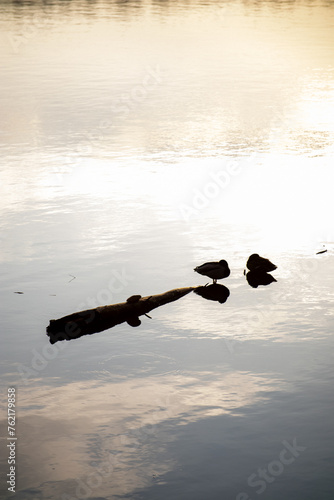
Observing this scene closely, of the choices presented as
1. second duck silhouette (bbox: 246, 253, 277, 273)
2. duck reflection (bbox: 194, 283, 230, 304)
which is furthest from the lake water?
second duck silhouette (bbox: 246, 253, 277, 273)

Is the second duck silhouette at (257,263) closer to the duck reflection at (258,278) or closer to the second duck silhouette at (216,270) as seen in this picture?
the duck reflection at (258,278)

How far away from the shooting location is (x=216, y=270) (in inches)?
284

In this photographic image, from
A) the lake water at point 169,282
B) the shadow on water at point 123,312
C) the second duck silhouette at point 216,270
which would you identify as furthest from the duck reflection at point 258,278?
the second duck silhouette at point 216,270

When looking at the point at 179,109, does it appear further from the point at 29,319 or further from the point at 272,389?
the point at 272,389

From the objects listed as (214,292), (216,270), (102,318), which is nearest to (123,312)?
(102,318)

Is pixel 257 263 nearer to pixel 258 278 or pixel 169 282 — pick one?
pixel 258 278

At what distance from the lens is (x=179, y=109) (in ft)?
49.8

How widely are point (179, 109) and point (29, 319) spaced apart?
9.46 meters

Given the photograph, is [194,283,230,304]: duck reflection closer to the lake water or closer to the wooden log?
the lake water

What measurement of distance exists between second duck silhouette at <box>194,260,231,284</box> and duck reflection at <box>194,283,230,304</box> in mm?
86

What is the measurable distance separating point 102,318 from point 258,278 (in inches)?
68.2

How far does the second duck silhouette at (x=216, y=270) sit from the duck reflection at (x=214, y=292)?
0.28ft

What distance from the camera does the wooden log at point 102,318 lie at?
6191 mm

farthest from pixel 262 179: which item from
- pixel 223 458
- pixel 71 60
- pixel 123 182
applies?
pixel 71 60
